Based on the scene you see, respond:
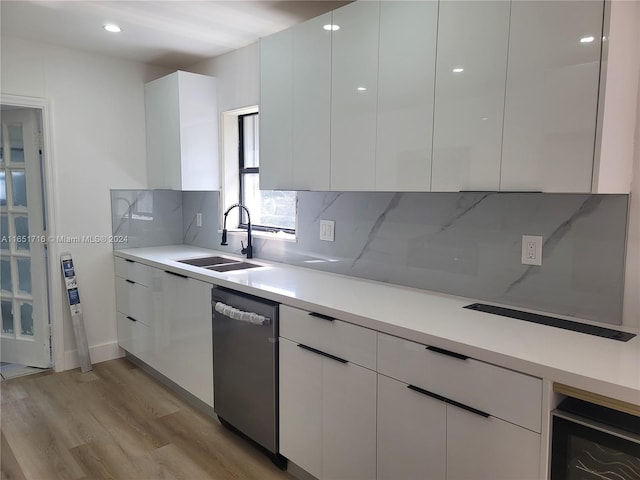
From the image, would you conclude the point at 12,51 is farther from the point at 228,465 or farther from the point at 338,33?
the point at 228,465

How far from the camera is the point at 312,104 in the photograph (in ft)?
7.68

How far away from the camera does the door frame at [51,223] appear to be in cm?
327

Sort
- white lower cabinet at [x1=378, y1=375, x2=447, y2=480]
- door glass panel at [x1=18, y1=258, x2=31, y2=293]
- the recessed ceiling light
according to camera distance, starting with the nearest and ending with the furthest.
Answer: white lower cabinet at [x1=378, y1=375, x2=447, y2=480], the recessed ceiling light, door glass panel at [x1=18, y1=258, x2=31, y2=293]

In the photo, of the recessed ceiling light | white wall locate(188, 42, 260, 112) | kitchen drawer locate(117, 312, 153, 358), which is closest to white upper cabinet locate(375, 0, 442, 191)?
white wall locate(188, 42, 260, 112)

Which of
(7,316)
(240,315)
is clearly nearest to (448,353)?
(240,315)

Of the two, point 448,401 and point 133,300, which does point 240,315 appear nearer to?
point 448,401

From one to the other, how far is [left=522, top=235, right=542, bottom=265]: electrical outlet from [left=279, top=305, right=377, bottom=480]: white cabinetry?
0.71 metres

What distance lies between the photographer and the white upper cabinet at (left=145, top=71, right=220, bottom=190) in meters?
3.37

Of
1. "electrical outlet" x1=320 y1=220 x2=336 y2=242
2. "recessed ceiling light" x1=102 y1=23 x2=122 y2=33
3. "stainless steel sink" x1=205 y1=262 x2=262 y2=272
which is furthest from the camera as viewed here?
"stainless steel sink" x1=205 y1=262 x2=262 y2=272

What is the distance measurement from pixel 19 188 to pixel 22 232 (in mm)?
341

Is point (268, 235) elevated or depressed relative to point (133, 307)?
elevated

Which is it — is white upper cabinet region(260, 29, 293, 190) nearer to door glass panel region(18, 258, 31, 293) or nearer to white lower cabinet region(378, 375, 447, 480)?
white lower cabinet region(378, 375, 447, 480)

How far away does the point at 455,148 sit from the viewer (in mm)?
1757

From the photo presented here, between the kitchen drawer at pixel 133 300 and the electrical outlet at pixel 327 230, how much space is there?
141 cm
